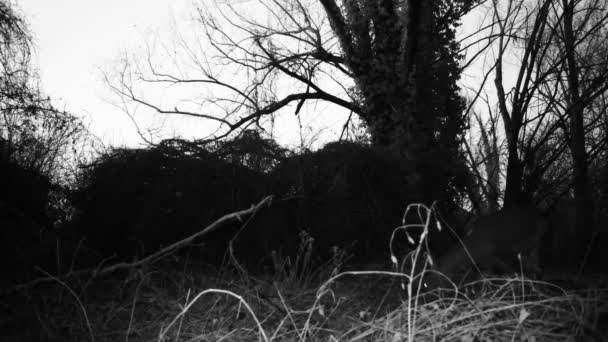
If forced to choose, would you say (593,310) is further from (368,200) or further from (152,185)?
(152,185)

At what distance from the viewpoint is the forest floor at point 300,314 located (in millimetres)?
2094

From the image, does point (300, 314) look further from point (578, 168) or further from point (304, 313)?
point (578, 168)

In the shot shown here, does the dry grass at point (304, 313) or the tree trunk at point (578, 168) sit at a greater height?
the tree trunk at point (578, 168)

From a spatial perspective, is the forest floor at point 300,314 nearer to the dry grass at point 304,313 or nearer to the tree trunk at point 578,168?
the dry grass at point 304,313

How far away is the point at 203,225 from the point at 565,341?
3330 mm

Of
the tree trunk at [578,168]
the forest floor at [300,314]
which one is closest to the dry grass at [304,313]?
the forest floor at [300,314]

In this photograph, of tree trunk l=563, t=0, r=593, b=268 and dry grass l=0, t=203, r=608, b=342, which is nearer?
dry grass l=0, t=203, r=608, b=342

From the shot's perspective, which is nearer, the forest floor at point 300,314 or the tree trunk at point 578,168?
the forest floor at point 300,314

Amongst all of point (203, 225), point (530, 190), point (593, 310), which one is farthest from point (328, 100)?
point (593, 310)

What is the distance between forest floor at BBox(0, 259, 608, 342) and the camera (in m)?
2.09

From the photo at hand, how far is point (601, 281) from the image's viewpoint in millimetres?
3400

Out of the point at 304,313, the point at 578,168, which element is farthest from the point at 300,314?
the point at 578,168

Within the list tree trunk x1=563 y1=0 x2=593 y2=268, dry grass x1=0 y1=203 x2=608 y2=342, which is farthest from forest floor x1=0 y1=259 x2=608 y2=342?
tree trunk x1=563 y1=0 x2=593 y2=268

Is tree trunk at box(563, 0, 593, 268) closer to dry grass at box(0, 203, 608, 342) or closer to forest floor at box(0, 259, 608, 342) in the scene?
forest floor at box(0, 259, 608, 342)
